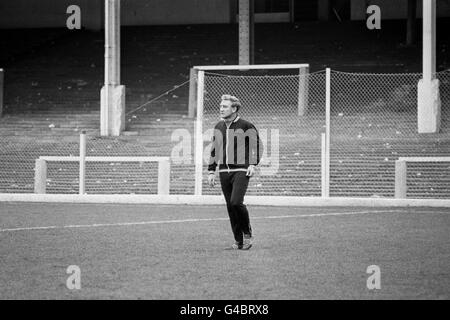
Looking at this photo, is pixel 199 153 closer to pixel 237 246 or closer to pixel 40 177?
pixel 40 177

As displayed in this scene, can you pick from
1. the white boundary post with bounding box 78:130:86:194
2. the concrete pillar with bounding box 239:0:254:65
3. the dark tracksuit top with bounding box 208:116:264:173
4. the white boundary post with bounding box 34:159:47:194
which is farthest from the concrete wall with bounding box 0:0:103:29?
the dark tracksuit top with bounding box 208:116:264:173

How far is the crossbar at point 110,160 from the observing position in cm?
2075

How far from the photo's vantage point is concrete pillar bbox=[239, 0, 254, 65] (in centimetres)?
2794

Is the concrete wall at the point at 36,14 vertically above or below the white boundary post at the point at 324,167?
above

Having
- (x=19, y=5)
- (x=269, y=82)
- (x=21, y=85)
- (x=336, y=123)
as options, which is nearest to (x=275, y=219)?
(x=336, y=123)

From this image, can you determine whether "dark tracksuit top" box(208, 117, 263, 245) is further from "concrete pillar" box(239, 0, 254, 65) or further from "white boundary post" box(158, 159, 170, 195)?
"concrete pillar" box(239, 0, 254, 65)

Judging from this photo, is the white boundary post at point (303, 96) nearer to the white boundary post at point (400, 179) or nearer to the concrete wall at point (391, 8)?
the white boundary post at point (400, 179)

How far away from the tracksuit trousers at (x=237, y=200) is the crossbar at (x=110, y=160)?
8.77 m

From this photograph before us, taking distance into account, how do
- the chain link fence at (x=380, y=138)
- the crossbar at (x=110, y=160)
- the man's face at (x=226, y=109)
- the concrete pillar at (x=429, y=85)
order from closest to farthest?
1. the man's face at (x=226, y=109)
2. the chain link fence at (x=380, y=138)
3. the crossbar at (x=110, y=160)
4. the concrete pillar at (x=429, y=85)

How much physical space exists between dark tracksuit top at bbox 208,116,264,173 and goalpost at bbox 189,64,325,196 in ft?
26.2

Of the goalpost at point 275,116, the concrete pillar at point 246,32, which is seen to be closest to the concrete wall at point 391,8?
the goalpost at point 275,116

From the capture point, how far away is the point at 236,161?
468 inches

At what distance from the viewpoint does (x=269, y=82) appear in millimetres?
27266

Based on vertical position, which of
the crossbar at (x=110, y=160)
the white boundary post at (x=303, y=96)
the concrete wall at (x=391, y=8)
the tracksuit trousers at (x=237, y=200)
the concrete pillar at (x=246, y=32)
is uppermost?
the concrete wall at (x=391, y=8)
